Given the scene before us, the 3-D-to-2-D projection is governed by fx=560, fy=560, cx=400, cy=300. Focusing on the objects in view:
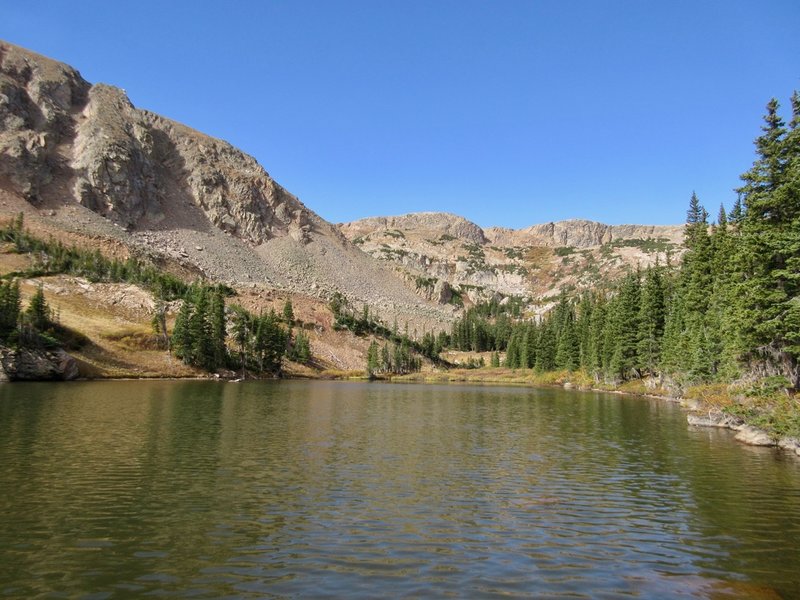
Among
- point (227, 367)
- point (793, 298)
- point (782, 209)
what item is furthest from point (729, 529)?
point (227, 367)

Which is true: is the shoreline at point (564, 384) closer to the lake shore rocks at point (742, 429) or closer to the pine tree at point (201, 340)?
the lake shore rocks at point (742, 429)

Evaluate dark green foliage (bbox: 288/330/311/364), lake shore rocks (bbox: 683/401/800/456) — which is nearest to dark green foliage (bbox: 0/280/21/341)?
dark green foliage (bbox: 288/330/311/364)

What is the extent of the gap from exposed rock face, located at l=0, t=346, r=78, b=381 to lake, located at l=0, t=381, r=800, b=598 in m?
49.2

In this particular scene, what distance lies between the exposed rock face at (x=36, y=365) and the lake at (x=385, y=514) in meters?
49.2

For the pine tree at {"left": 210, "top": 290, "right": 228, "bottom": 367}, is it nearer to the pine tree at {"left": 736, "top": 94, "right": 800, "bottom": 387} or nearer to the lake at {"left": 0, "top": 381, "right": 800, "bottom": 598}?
the lake at {"left": 0, "top": 381, "right": 800, "bottom": 598}

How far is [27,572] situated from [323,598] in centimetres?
699

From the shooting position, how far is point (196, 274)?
18512 cm

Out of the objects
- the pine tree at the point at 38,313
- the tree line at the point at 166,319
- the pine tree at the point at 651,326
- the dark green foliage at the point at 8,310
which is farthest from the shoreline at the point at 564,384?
the pine tree at the point at 38,313

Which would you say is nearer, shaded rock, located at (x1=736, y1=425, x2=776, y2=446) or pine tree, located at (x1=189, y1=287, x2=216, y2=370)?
shaded rock, located at (x1=736, y1=425, x2=776, y2=446)

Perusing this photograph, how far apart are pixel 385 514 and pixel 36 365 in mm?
81657

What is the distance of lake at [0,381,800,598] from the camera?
1311 cm

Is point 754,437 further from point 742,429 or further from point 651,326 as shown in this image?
point 651,326

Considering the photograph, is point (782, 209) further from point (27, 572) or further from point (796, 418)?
point (27, 572)

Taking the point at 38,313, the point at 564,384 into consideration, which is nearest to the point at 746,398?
the point at 564,384
